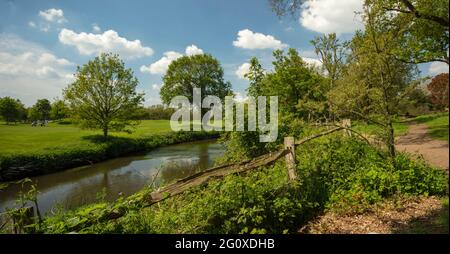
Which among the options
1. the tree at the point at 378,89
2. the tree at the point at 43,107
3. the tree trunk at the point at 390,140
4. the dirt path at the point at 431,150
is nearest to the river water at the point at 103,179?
the tree at the point at 378,89

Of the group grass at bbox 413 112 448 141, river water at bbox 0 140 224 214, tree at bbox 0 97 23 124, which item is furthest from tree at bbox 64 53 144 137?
tree at bbox 0 97 23 124

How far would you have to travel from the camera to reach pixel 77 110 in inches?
1131

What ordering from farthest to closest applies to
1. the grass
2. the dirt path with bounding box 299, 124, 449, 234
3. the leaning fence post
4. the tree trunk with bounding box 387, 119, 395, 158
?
1. the grass
2. the tree trunk with bounding box 387, 119, 395, 158
3. the leaning fence post
4. the dirt path with bounding box 299, 124, 449, 234

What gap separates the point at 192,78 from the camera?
2140 inches

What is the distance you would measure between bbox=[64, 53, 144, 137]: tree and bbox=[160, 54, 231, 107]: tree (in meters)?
20.9

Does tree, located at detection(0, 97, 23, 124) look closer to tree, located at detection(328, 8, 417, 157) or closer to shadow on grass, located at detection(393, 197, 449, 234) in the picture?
tree, located at detection(328, 8, 417, 157)

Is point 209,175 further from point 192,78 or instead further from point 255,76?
point 192,78

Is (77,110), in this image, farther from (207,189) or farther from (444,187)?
(444,187)

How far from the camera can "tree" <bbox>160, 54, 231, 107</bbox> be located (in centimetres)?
5331

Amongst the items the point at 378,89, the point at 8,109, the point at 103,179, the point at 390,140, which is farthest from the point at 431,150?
the point at 8,109

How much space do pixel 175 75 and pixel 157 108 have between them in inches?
1050

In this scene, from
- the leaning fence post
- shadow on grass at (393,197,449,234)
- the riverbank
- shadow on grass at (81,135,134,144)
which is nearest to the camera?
shadow on grass at (393,197,449,234)

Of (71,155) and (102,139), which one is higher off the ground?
(102,139)

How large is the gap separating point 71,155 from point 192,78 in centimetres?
3432
